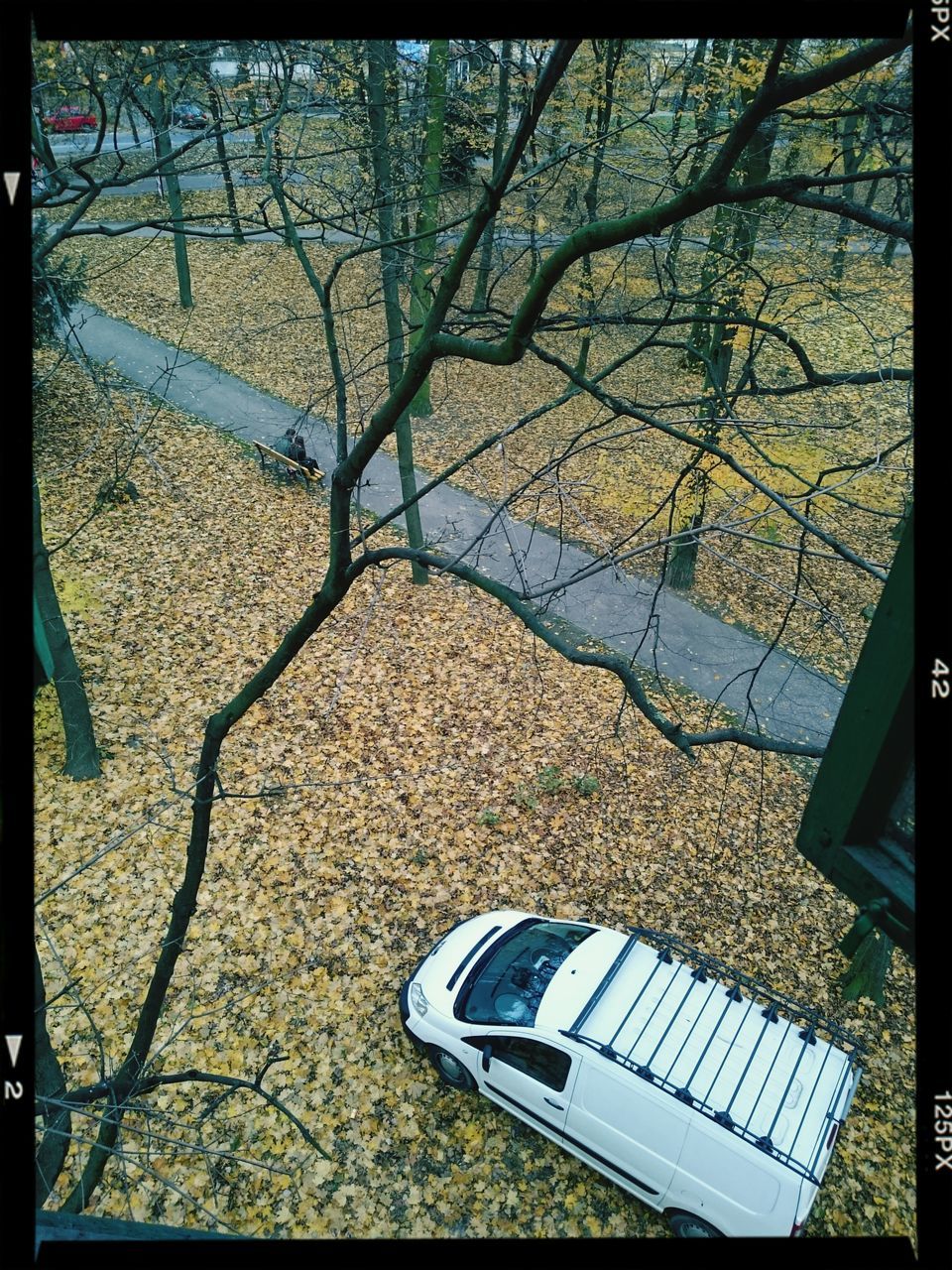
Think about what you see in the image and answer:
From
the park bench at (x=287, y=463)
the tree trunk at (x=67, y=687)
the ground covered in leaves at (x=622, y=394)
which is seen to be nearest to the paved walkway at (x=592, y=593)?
the ground covered in leaves at (x=622, y=394)

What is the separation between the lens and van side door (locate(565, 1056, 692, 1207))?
17.1 ft

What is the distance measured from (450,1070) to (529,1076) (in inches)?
29.8

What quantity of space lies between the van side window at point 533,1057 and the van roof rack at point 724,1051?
0.85 ft

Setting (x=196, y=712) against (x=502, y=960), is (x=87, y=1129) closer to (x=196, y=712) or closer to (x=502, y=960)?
(x=502, y=960)

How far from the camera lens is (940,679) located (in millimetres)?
1248

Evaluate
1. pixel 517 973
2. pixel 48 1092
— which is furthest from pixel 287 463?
pixel 48 1092

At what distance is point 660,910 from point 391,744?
3429 millimetres

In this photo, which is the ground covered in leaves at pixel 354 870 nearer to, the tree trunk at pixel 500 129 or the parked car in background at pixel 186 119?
the parked car in background at pixel 186 119

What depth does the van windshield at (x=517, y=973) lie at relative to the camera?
6.00 m

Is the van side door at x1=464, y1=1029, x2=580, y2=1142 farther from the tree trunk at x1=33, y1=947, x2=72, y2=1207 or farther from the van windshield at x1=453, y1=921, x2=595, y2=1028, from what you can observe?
the tree trunk at x1=33, y1=947, x2=72, y2=1207

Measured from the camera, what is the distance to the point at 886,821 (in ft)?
5.11

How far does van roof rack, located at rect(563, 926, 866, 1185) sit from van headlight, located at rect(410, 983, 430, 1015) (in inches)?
50.0

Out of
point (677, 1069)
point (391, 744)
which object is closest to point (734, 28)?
point (677, 1069)

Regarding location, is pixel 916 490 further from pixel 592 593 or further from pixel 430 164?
pixel 430 164
